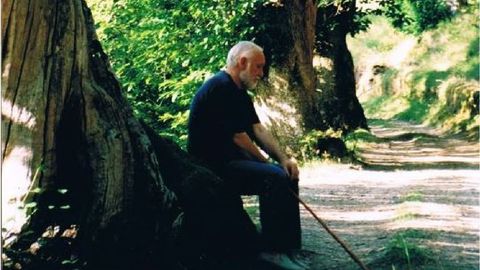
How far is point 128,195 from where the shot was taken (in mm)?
4730

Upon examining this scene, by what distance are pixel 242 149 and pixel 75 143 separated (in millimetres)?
1757

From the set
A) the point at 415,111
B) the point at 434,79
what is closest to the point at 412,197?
the point at 415,111

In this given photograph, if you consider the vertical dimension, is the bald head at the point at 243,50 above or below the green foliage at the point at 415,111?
above

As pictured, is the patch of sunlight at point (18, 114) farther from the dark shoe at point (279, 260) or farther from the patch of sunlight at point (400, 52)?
the patch of sunlight at point (400, 52)

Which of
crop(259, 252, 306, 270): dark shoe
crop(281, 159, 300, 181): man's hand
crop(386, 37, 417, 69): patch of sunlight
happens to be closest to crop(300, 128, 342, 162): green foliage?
crop(281, 159, 300, 181): man's hand

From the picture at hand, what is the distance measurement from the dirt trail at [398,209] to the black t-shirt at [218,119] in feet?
4.39

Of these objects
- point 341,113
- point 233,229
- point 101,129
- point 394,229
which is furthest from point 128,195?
point 341,113

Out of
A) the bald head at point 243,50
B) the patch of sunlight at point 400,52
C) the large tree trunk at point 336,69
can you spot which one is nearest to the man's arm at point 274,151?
the bald head at point 243,50

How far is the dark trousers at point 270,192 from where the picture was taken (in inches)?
234

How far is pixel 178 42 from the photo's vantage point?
530 inches

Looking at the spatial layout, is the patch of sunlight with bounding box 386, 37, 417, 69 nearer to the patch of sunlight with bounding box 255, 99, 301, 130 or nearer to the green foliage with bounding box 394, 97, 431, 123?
the green foliage with bounding box 394, 97, 431, 123

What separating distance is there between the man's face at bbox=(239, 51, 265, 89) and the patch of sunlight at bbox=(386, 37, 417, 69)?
1192 inches

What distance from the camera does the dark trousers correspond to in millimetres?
5953

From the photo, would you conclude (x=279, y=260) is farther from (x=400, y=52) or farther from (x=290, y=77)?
(x=400, y=52)
